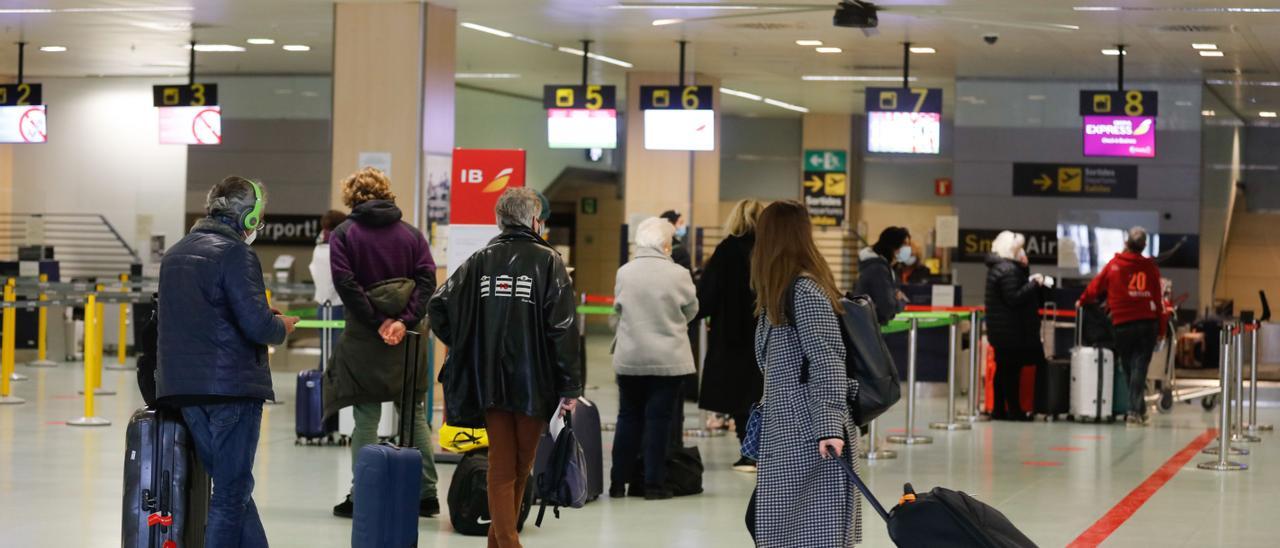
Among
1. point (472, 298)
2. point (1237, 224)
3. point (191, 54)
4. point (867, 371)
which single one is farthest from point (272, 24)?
point (1237, 224)

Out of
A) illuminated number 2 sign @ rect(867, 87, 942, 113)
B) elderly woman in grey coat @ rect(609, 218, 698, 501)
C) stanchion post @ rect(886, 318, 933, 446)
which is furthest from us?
illuminated number 2 sign @ rect(867, 87, 942, 113)

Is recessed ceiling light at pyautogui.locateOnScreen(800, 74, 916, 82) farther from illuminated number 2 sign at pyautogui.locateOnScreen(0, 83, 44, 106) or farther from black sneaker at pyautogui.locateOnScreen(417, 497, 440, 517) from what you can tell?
black sneaker at pyautogui.locateOnScreen(417, 497, 440, 517)

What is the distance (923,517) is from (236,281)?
2260 mm

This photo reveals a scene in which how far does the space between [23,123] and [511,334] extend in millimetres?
14228

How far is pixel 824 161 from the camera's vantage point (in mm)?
24172

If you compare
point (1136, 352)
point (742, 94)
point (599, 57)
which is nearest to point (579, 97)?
point (599, 57)

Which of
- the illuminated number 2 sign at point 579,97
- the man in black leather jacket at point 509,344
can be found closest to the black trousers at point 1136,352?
the illuminated number 2 sign at point 579,97

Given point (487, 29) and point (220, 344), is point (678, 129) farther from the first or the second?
point (220, 344)

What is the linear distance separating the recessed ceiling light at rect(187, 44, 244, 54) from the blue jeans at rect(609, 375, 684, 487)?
9.99m

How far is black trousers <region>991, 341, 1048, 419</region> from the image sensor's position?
1297 centimetres

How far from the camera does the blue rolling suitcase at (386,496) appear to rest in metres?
5.84

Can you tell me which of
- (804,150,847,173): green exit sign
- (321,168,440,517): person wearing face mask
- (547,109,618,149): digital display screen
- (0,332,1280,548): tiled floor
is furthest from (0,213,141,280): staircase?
(321,168,440,517): person wearing face mask

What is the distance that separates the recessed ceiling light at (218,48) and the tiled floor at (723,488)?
5.06 m

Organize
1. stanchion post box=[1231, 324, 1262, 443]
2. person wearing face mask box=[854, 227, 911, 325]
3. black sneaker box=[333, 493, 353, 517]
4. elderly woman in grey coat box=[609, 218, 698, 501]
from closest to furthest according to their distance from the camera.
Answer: black sneaker box=[333, 493, 353, 517] → elderly woman in grey coat box=[609, 218, 698, 501] → person wearing face mask box=[854, 227, 911, 325] → stanchion post box=[1231, 324, 1262, 443]
